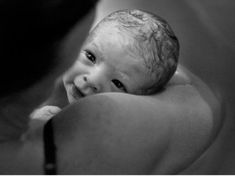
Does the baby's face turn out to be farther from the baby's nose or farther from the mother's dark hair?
the mother's dark hair

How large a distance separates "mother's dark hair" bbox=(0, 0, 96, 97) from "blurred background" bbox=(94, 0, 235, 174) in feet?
1.72

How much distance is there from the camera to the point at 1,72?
1.44 feet

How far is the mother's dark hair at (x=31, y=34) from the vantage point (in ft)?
1.32

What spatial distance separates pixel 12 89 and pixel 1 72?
0.09 ft

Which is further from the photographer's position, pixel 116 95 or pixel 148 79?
pixel 148 79

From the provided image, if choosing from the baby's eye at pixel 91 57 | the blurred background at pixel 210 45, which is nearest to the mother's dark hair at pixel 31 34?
the baby's eye at pixel 91 57

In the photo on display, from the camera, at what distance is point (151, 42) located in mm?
840

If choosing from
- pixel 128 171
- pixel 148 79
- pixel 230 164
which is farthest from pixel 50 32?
pixel 230 164

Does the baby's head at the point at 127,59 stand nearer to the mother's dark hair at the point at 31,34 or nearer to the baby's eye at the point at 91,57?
the baby's eye at the point at 91,57

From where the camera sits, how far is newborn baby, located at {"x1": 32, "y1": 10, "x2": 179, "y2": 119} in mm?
842

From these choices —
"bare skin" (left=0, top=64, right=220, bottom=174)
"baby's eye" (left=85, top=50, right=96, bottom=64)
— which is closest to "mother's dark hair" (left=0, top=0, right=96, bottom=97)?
"bare skin" (left=0, top=64, right=220, bottom=174)

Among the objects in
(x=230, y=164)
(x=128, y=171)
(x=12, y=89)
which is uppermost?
(x=12, y=89)

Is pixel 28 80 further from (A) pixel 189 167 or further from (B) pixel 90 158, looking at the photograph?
(A) pixel 189 167

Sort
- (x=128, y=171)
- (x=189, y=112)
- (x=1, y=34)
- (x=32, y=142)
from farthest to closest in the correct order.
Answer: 1. (x=189, y=112)
2. (x=128, y=171)
3. (x=32, y=142)
4. (x=1, y=34)
